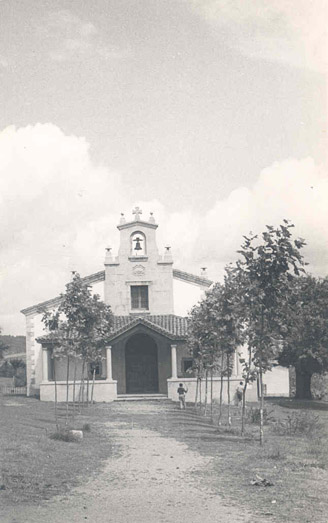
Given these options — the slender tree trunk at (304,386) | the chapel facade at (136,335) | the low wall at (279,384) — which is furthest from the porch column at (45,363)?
the low wall at (279,384)

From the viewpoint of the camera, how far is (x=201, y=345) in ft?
85.0

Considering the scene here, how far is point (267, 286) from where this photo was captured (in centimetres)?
1581

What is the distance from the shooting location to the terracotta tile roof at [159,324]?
121 feet

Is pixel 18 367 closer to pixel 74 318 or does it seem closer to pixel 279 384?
pixel 279 384

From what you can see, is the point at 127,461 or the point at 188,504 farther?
the point at 127,461

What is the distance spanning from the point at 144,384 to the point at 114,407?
7820 mm

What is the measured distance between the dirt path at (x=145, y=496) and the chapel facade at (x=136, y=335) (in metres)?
21.6

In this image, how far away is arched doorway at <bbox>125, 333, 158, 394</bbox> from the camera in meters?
38.7

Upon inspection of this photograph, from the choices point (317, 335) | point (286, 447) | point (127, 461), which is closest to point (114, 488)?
point (127, 461)

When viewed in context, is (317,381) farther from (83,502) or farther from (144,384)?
(83,502)

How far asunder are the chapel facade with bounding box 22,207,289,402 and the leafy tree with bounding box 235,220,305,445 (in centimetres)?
2037

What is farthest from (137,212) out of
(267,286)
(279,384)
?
(267,286)

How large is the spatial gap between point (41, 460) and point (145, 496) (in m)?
3.69

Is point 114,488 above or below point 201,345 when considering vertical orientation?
below
